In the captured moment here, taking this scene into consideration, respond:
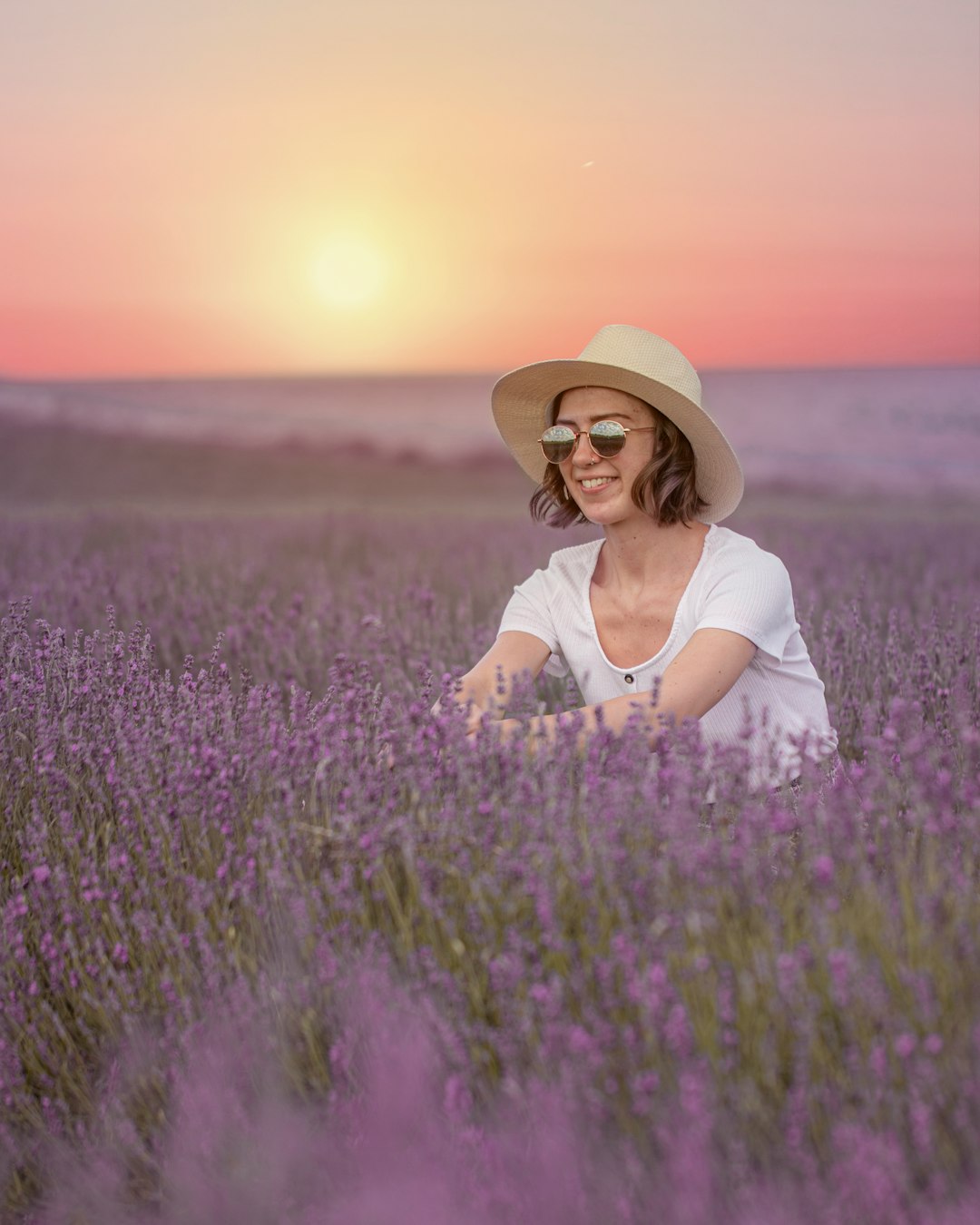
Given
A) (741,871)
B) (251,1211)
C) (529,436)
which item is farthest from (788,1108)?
(529,436)

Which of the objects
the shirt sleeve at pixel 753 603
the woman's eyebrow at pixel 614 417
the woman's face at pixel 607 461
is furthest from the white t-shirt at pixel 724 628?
the woman's eyebrow at pixel 614 417

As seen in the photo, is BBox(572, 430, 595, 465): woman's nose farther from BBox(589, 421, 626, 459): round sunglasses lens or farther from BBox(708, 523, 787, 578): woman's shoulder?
BBox(708, 523, 787, 578): woman's shoulder

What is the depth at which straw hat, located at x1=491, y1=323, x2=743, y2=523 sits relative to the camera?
3006 mm

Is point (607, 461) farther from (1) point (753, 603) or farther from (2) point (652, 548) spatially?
(1) point (753, 603)

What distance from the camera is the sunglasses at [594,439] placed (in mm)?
3059

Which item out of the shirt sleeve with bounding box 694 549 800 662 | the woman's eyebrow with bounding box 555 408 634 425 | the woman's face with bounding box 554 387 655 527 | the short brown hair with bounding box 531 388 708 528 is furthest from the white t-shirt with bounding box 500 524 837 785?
the woman's eyebrow with bounding box 555 408 634 425

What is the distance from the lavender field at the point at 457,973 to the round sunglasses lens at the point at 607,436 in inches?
36.3

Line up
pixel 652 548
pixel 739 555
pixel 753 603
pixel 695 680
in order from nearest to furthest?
pixel 695 680 → pixel 753 603 → pixel 739 555 → pixel 652 548

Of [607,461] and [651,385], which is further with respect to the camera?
[607,461]

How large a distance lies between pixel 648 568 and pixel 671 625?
0.62 feet

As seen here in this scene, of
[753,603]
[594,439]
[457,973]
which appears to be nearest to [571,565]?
[594,439]

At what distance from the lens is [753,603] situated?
282cm

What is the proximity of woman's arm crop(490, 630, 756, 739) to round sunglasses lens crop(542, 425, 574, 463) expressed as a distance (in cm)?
61

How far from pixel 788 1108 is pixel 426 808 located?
0.84 metres
